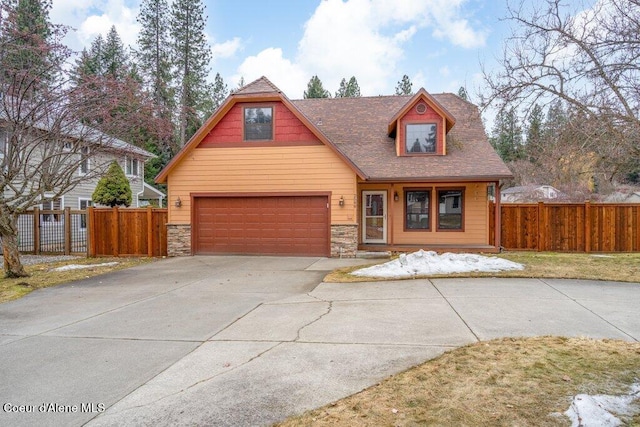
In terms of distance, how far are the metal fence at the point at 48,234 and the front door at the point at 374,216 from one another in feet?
32.8

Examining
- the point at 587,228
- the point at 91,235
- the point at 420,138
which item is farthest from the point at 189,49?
the point at 587,228

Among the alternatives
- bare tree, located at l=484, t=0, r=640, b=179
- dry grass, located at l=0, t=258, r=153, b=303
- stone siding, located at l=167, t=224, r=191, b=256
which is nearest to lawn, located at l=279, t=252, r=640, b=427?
bare tree, located at l=484, t=0, r=640, b=179

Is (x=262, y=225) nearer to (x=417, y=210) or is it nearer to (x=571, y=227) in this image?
(x=417, y=210)

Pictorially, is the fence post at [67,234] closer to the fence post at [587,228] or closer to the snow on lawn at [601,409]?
the snow on lawn at [601,409]

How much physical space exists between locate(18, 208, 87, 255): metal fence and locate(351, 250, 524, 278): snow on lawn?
10.8m

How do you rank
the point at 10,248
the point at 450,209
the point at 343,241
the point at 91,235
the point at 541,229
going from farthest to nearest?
the point at 450,209, the point at 541,229, the point at 91,235, the point at 343,241, the point at 10,248

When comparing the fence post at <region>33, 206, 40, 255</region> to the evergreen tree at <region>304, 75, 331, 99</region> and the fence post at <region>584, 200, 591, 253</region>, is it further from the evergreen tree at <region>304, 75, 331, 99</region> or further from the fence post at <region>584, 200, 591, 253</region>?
the evergreen tree at <region>304, 75, 331, 99</region>

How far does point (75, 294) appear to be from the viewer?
7945 mm

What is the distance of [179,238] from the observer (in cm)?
1381

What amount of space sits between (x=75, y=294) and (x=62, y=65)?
590cm

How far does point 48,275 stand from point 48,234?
658 centimetres

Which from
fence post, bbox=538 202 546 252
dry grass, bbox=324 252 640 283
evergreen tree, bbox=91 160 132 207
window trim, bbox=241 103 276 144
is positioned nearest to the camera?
dry grass, bbox=324 252 640 283

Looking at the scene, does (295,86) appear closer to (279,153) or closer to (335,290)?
(279,153)

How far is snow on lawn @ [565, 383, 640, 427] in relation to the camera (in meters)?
2.69
